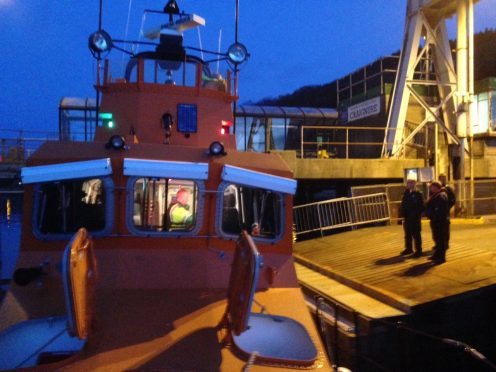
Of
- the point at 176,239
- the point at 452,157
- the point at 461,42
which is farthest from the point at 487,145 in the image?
the point at 176,239

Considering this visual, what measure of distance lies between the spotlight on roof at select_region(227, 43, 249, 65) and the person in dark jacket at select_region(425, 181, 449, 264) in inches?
167

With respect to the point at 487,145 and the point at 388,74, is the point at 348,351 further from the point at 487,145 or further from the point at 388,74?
the point at 388,74

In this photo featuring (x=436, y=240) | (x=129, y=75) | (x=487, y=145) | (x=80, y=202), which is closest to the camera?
(x=80, y=202)

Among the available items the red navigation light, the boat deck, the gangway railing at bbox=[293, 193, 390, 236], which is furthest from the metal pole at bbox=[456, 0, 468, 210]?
the red navigation light

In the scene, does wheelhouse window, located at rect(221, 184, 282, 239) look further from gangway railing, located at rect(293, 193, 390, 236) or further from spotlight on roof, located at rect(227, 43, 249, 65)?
gangway railing, located at rect(293, 193, 390, 236)

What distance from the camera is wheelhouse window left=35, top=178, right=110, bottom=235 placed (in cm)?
466

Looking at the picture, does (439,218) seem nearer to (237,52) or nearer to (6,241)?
(237,52)

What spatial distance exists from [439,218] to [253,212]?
194 inches

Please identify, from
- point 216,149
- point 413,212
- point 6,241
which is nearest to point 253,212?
point 216,149

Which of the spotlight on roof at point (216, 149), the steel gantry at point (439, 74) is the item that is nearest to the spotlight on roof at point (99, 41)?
the spotlight on roof at point (216, 149)

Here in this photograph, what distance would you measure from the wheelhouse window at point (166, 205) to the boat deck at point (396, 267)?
3.36 meters

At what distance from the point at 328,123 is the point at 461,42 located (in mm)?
10160

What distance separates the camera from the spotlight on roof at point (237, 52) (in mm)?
7262

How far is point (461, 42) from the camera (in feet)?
54.2
